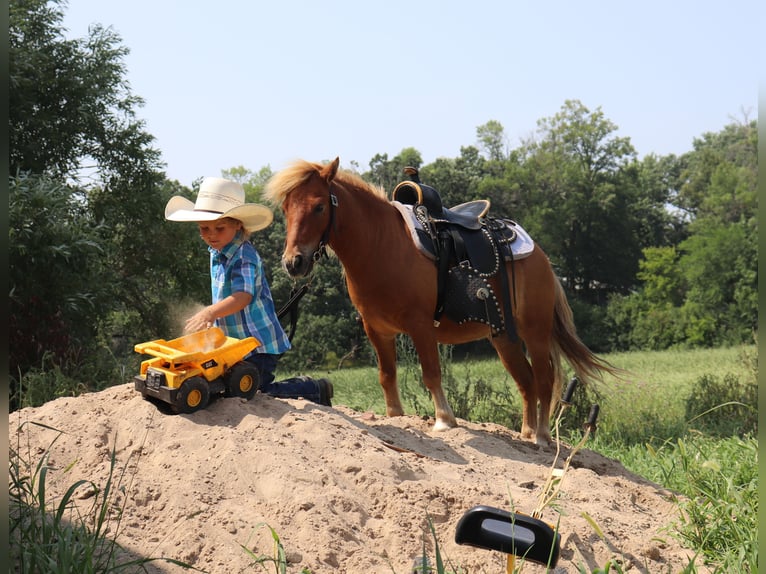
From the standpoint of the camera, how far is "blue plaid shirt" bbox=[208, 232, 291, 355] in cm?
502

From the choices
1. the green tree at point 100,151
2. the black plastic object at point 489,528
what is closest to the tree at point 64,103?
the green tree at point 100,151

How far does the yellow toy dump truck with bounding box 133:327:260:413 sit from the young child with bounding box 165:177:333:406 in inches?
15.7

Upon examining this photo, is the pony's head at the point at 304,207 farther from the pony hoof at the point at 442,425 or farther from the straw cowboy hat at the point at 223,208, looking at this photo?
the pony hoof at the point at 442,425

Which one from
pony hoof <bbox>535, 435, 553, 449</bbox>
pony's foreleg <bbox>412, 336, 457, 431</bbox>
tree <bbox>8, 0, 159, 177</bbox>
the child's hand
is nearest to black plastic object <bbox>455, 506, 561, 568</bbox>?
the child's hand

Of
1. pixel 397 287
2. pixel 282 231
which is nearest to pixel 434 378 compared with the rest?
pixel 397 287

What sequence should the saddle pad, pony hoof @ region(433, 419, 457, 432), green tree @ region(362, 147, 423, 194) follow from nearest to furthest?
pony hoof @ region(433, 419, 457, 432) < the saddle pad < green tree @ region(362, 147, 423, 194)

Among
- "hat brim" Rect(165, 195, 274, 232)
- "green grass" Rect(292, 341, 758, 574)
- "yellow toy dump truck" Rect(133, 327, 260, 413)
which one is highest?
"hat brim" Rect(165, 195, 274, 232)

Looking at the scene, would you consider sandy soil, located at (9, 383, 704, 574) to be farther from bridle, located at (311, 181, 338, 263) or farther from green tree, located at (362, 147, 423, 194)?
green tree, located at (362, 147, 423, 194)

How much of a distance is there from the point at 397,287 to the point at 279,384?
1.10 metres

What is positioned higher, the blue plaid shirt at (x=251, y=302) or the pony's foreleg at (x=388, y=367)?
the blue plaid shirt at (x=251, y=302)

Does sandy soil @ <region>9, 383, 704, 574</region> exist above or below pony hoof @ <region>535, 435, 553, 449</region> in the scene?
above

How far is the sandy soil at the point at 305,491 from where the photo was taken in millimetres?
3352

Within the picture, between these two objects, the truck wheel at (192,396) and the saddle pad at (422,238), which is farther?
the saddle pad at (422,238)

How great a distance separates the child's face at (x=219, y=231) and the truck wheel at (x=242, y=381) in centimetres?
94
